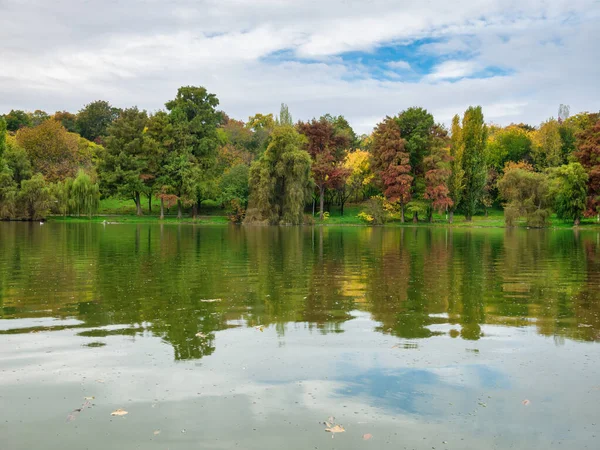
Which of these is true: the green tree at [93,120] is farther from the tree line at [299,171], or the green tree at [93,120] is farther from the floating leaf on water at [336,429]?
the floating leaf on water at [336,429]

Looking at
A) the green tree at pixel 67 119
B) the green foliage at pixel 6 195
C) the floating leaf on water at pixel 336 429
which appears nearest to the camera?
the floating leaf on water at pixel 336 429

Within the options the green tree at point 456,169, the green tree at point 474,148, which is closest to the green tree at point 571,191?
the green tree at point 474,148

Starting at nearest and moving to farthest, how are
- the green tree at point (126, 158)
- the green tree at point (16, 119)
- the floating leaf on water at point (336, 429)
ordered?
1. the floating leaf on water at point (336, 429)
2. the green tree at point (126, 158)
3. the green tree at point (16, 119)

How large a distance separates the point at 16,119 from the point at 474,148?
285 ft

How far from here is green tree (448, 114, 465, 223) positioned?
75.4 meters

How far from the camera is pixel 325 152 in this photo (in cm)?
7969

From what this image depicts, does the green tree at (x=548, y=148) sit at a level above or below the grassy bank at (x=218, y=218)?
above

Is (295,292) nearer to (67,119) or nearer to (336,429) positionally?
(336,429)

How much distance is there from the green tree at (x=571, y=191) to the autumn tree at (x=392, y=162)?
1754 cm

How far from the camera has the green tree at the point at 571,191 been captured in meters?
67.1

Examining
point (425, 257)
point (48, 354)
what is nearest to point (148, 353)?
point (48, 354)

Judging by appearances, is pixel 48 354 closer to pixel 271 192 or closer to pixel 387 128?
pixel 271 192

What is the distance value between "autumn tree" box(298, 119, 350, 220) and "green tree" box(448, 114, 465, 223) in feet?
47.2

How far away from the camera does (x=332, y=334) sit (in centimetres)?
1091
